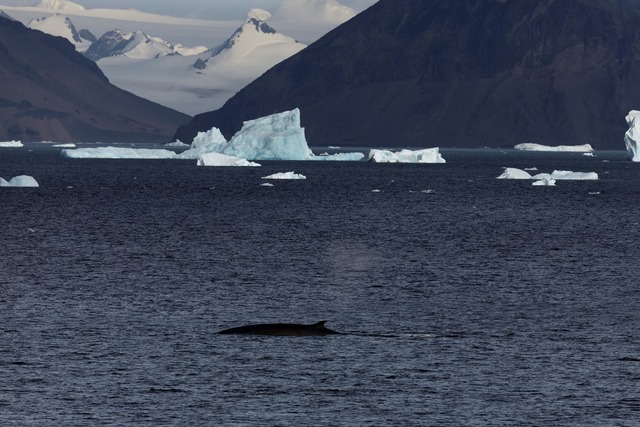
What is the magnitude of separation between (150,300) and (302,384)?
14773mm

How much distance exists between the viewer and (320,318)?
39344 mm

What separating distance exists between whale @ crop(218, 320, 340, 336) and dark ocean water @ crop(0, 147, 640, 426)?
0.62 m

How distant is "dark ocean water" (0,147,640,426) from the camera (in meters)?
27.2

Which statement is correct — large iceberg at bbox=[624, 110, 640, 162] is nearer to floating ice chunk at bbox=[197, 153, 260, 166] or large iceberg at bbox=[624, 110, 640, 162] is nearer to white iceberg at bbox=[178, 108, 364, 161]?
white iceberg at bbox=[178, 108, 364, 161]

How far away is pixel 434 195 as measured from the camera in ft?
398

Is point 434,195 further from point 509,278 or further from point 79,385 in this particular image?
point 79,385

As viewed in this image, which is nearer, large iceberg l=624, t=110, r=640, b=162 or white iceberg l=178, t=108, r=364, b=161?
white iceberg l=178, t=108, r=364, b=161

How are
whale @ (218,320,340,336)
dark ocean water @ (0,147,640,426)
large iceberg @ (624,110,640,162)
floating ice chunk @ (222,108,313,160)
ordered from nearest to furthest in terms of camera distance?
1. dark ocean water @ (0,147,640,426)
2. whale @ (218,320,340,336)
3. floating ice chunk @ (222,108,313,160)
4. large iceberg @ (624,110,640,162)

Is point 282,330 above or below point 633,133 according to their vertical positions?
below

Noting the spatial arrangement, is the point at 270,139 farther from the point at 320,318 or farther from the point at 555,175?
the point at 320,318

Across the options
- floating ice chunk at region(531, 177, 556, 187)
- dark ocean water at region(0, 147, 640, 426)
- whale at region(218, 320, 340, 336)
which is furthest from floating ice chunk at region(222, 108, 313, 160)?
whale at region(218, 320, 340, 336)

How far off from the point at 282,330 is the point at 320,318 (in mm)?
4586

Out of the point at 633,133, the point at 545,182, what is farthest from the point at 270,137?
the point at 633,133

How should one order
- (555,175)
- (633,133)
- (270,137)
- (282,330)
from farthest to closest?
(633,133)
(270,137)
(555,175)
(282,330)
